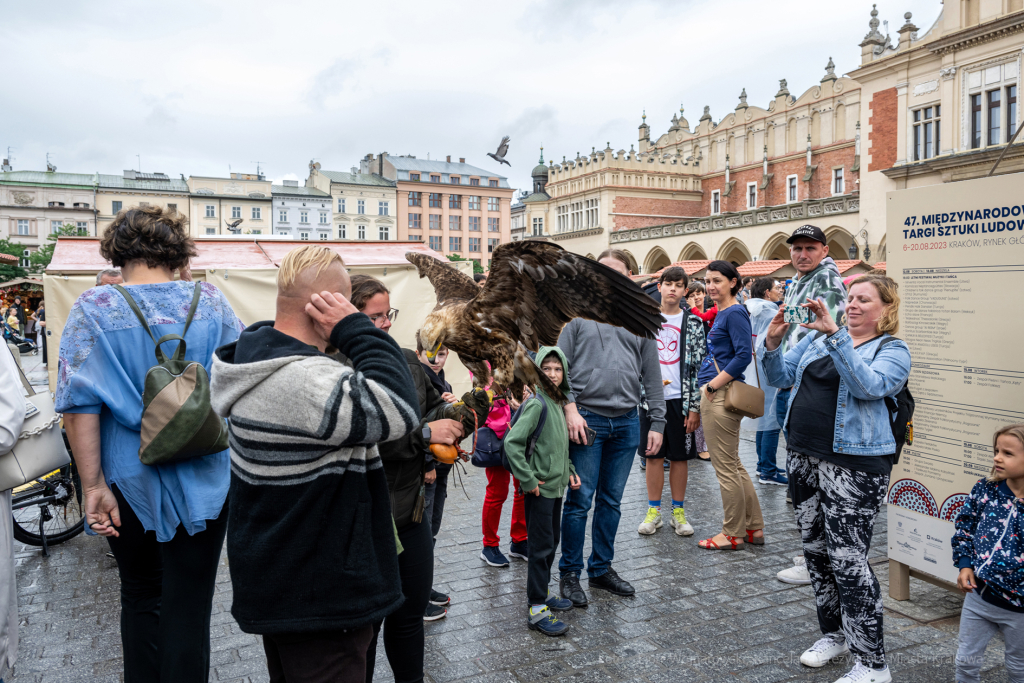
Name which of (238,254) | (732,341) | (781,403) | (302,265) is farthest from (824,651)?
(238,254)

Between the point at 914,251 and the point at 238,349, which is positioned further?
the point at 914,251

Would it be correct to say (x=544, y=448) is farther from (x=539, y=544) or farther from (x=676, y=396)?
(x=676, y=396)

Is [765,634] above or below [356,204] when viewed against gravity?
below

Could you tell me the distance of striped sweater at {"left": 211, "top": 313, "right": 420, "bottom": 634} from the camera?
1.76 m

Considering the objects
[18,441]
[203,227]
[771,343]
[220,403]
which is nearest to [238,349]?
Answer: [220,403]

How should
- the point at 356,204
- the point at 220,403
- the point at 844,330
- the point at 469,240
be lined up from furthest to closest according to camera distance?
1. the point at 469,240
2. the point at 356,204
3. the point at 844,330
4. the point at 220,403

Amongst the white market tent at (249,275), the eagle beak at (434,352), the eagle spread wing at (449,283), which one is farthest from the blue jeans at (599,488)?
the white market tent at (249,275)

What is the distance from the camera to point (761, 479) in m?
7.18

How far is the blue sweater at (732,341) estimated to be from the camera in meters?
5.22

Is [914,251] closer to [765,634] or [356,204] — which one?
[765,634]

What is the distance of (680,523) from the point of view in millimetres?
5562

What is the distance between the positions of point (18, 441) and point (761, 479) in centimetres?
658

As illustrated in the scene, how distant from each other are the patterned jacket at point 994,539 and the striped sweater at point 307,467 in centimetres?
260

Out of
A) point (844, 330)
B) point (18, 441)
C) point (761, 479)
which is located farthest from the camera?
point (761, 479)
